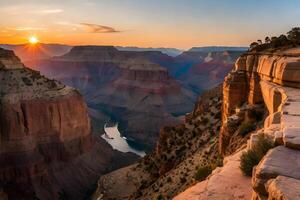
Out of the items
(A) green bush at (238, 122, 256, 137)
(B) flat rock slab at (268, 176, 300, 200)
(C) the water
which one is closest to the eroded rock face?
(A) green bush at (238, 122, 256, 137)

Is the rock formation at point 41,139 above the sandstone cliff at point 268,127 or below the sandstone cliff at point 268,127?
below

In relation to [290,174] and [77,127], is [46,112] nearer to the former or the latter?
[77,127]

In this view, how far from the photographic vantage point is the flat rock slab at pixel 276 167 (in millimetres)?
7918

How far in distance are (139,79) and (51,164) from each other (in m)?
86.2

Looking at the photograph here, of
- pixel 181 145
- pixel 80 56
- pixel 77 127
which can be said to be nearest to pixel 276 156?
pixel 181 145

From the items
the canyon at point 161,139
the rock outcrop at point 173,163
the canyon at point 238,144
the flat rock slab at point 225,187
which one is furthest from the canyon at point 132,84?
the flat rock slab at point 225,187

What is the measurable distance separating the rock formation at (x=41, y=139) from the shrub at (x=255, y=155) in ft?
130

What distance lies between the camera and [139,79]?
137 meters

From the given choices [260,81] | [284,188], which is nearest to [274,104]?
[260,81]

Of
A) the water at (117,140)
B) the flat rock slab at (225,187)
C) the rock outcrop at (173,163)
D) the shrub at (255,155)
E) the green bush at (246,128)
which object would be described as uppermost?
the shrub at (255,155)

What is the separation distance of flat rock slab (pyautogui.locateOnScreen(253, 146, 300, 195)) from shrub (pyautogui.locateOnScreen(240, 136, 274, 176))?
81cm

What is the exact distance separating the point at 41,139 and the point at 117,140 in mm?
39609

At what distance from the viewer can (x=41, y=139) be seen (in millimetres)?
51625

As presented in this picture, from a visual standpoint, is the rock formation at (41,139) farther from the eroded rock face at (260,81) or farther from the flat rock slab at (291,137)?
the flat rock slab at (291,137)
